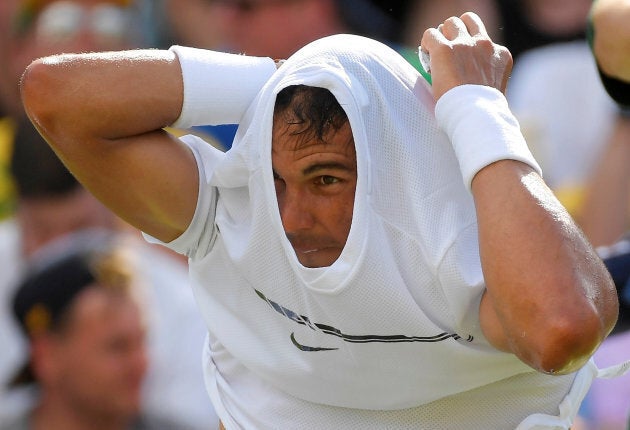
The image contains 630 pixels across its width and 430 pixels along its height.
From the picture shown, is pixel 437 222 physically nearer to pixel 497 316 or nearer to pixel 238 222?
pixel 497 316

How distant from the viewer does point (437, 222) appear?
1.93 meters

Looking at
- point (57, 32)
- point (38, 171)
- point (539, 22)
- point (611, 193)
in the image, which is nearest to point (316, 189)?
point (611, 193)

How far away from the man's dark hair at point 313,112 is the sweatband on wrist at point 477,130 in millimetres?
179

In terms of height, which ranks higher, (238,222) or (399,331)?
(238,222)

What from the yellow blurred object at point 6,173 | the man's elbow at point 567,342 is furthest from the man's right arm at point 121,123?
the yellow blurred object at point 6,173

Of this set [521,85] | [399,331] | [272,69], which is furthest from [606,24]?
[521,85]

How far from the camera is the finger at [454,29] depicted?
2.11 m

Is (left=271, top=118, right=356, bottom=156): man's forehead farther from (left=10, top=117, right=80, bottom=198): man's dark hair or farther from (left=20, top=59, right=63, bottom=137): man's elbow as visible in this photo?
(left=10, top=117, right=80, bottom=198): man's dark hair

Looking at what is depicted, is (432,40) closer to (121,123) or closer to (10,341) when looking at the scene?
(121,123)

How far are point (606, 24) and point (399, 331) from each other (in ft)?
3.09

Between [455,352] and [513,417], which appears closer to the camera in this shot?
[455,352]

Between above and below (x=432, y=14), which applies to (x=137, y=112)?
above

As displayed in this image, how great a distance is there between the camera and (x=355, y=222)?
194cm

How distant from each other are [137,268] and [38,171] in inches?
25.4
